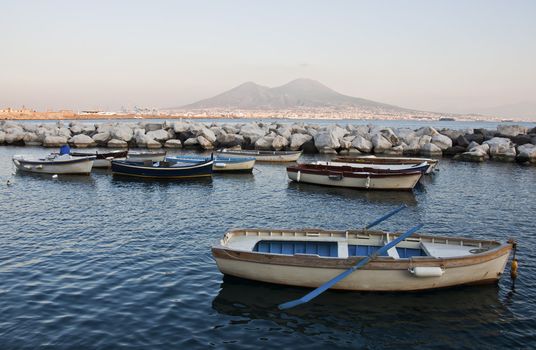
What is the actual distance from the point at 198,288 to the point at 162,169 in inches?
945

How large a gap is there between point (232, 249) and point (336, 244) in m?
4.53

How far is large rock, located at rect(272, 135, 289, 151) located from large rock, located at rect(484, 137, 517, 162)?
27.3 metres

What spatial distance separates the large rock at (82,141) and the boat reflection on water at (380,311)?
5772 centimetres

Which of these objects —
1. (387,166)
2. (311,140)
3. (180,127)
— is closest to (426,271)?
(387,166)

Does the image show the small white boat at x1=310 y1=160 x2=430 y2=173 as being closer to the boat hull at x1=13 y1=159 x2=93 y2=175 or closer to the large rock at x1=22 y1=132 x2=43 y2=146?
the boat hull at x1=13 y1=159 x2=93 y2=175

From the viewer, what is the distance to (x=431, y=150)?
2402 inches

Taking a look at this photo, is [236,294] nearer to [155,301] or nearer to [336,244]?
[155,301]

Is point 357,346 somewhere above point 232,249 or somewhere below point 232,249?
below

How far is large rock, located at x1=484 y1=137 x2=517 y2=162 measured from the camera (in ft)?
184

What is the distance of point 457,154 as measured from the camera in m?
59.6

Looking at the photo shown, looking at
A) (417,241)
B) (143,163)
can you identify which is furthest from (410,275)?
(143,163)

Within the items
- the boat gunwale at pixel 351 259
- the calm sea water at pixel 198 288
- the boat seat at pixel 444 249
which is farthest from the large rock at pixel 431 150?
the boat gunwale at pixel 351 259

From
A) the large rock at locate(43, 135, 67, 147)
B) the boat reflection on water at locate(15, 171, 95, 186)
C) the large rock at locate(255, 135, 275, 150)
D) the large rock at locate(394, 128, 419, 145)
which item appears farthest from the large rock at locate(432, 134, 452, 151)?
the large rock at locate(43, 135, 67, 147)

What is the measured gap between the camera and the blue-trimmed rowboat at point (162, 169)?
127ft
